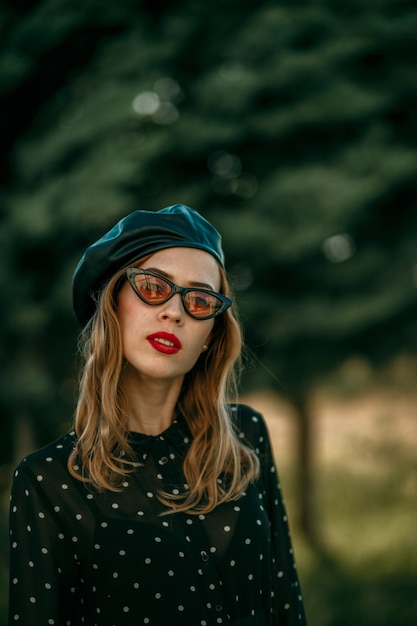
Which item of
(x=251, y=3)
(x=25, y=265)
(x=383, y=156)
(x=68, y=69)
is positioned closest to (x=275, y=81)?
(x=251, y=3)

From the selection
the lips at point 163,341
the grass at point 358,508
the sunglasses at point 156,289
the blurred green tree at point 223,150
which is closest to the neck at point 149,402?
the lips at point 163,341

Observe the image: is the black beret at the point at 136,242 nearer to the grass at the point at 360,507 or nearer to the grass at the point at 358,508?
the grass at the point at 358,508

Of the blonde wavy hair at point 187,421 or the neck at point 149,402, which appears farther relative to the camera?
the neck at point 149,402

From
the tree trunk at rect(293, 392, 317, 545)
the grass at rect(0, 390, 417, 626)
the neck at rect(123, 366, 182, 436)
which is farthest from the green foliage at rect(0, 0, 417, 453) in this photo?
the neck at rect(123, 366, 182, 436)

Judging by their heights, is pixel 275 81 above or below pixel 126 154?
above

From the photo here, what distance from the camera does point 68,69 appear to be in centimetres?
573

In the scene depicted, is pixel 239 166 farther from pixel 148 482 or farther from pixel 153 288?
pixel 148 482

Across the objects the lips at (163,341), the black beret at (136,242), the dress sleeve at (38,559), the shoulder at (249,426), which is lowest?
the dress sleeve at (38,559)

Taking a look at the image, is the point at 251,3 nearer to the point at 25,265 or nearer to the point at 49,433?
the point at 25,265

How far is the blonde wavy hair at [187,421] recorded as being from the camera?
2012mm

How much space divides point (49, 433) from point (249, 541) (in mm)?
4932

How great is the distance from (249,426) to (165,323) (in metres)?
0.61

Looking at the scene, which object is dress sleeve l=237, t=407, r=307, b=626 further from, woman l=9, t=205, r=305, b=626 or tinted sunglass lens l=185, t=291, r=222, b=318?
tinted sunglass lens l=185, t=291, r=222, b=318

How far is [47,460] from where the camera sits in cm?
194
